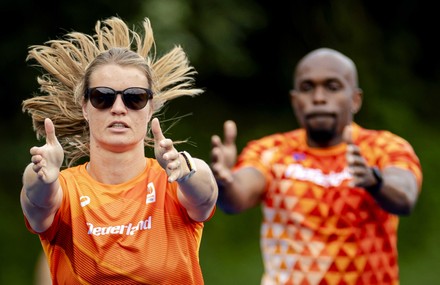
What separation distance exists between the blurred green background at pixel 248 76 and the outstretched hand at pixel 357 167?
4207 mm

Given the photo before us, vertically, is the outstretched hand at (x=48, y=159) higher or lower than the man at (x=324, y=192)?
lower

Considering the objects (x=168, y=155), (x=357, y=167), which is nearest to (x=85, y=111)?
(x=168, y=155)

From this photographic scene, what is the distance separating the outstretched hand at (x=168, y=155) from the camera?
4.57 metres

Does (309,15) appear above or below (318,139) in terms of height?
above

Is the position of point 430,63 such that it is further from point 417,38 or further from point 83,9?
point 83,9

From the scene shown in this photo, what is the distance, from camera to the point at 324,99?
6980 millimetres

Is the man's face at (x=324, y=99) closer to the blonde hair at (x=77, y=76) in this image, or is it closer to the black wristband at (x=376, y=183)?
the black wristband at (x=376, y=183)

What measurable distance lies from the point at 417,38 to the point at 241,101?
2.18 m

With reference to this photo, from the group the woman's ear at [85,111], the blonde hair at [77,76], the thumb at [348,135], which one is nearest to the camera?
the woman's ear at [85,111]

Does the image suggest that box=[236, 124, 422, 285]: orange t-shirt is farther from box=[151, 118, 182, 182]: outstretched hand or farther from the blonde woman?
box=[151, 118, 182, 182]: outstretched hand

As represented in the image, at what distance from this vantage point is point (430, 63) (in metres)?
13.8

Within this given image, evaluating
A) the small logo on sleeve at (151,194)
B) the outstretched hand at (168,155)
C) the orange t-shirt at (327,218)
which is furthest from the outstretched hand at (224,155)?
the outstretched hand at (168,155)

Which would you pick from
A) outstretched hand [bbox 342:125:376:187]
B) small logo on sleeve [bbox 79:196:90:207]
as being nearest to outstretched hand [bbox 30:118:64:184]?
small logo on sleeve [bbox 79:196:90:207]

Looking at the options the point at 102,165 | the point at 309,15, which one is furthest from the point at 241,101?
the point at 102,165
